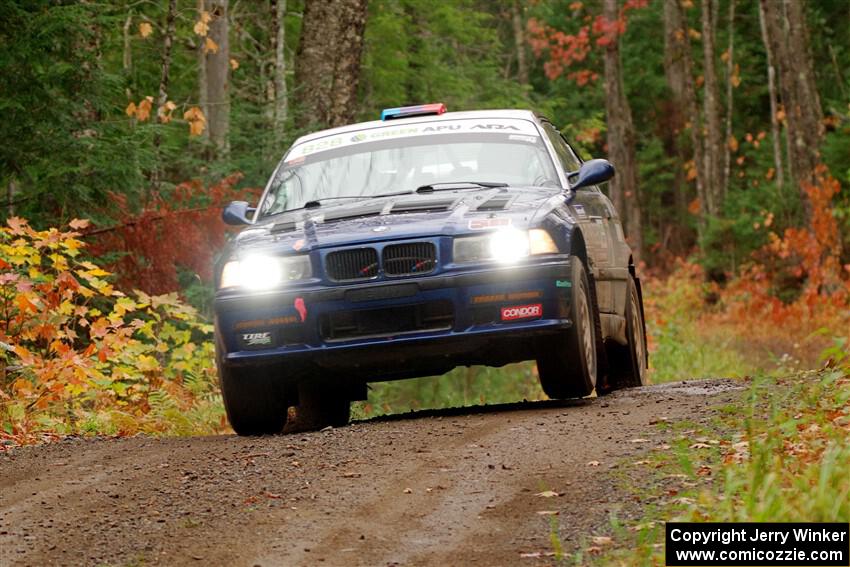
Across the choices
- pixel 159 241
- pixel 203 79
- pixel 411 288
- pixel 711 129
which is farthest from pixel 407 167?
pixel 711 129

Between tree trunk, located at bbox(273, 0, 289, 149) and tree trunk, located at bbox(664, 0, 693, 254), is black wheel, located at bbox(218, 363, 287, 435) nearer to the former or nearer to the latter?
tree trunk, located at bbox(273, 0, 289, 149)

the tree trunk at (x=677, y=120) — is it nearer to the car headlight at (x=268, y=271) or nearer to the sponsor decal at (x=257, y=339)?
the car headlight at (x=268, y=271)

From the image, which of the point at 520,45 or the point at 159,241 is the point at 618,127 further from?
the point at 159,241

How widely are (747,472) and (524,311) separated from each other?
9.12 ft

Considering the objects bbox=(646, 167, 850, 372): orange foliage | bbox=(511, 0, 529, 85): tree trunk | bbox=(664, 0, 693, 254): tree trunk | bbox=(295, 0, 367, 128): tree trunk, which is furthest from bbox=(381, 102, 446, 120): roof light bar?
bbox=(511, 0, 529, 85): tree trunk

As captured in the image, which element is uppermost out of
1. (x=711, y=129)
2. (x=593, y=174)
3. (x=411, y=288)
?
(x=711, y=129)

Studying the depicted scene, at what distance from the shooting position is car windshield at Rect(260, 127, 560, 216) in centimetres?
966

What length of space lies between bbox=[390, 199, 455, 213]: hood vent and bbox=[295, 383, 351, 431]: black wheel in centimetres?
147

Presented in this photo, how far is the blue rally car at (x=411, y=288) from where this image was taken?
8352 mm

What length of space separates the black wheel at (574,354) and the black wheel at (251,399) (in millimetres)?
1662

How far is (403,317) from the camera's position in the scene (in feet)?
27.6

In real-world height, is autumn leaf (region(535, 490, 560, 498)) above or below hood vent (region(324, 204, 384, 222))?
below

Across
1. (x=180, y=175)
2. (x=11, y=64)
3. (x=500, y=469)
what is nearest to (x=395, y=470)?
(x=500, y=469)

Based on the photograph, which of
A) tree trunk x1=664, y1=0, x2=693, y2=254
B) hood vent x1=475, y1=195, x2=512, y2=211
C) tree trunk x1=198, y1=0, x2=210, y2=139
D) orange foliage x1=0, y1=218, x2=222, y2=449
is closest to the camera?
hood vent x1=475, y1=195, x2=512, y2=211
